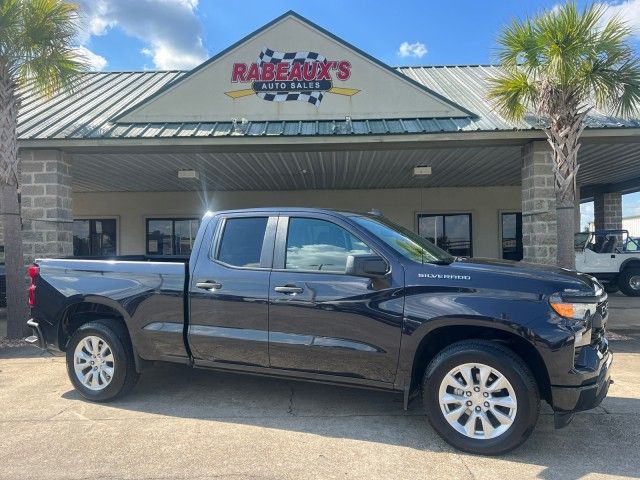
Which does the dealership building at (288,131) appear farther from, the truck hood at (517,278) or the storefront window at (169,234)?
the truck hood at (517,278)

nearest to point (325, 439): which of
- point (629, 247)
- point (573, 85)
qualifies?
point (573, 85)

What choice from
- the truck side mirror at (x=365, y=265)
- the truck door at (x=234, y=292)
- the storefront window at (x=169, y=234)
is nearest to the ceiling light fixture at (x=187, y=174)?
the storefront window at (x=169, y=234)

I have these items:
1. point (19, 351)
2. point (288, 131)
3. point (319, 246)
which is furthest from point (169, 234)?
point (319, 246)

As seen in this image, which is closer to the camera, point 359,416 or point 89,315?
point 359,416

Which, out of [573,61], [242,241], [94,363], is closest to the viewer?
[242,241]

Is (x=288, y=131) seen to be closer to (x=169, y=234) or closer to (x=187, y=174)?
(x=187, y=174)

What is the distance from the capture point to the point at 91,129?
8.16 meters

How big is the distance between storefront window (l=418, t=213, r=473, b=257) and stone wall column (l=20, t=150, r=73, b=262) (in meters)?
9.97

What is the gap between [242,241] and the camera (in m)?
4.24

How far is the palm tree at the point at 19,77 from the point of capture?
6.95 metres

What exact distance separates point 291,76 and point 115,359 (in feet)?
20.0

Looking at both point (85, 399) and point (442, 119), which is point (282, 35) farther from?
point (85, 399)

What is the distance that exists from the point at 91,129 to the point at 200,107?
1.92 meters

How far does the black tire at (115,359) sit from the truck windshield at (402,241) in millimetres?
2547
